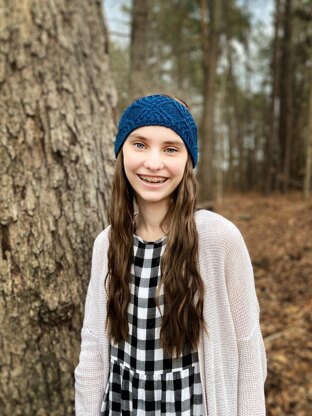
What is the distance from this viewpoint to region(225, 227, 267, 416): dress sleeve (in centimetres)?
147

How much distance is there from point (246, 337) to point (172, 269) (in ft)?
1.30

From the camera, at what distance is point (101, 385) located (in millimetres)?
1710

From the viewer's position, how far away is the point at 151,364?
1561mm

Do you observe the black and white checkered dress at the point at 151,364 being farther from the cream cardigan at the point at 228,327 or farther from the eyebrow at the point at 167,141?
the eyebrow at the point at 167,141

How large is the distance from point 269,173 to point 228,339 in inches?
571

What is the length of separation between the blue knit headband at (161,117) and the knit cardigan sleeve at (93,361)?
1.69ft

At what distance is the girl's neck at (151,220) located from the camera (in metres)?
1.59

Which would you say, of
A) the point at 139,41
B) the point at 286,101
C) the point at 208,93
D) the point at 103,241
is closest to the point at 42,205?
the point at 103,241

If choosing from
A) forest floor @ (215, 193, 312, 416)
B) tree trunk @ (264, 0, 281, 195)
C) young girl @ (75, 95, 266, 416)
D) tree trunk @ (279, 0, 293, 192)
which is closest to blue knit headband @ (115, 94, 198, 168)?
young girl @ (75, 95, 266, 416)

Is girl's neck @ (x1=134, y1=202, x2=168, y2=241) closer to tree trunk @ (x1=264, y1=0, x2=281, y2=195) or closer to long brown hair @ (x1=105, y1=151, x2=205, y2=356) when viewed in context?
long brown hair @ (x1=105, y1=151, x2=205, y2=356)

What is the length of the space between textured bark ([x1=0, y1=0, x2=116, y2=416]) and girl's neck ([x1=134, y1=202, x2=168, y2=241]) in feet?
2.09

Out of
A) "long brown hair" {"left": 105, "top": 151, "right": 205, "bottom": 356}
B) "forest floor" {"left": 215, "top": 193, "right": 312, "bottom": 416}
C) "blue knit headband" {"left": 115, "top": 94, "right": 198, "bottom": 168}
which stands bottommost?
"forest floor" {"left": 215, "top": 193, "right": 312, "bottom": 416}

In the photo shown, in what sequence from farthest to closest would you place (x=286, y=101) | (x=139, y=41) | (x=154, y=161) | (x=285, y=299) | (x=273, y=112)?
(x=286, y=101), (x=273, y=112), (x=139, y=41), (x=285, y=299), (x=154, y=161)

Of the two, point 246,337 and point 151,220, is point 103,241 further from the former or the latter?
point 246,337
